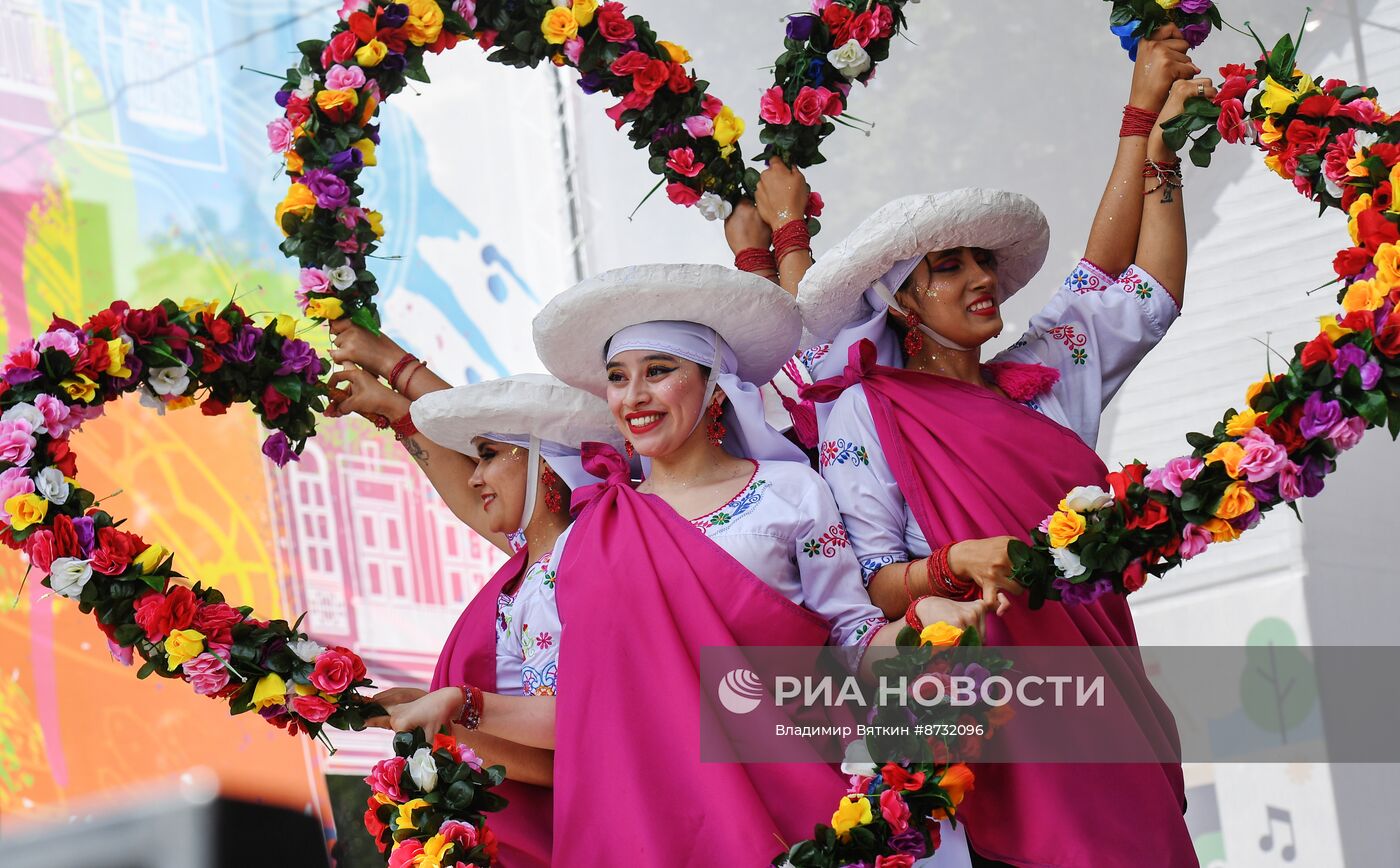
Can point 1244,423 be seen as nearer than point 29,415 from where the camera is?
Yes

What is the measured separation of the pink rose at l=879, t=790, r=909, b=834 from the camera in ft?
8.04

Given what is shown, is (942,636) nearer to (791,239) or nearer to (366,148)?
(791,239)

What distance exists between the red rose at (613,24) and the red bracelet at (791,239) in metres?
0.57

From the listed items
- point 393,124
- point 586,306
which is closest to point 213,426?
point 393,124

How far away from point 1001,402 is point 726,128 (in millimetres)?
1022

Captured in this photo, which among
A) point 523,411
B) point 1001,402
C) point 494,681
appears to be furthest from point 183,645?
point 1001,402

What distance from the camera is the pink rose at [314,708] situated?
2.82 metres

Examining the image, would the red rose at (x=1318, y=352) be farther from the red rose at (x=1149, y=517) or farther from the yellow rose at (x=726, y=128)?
the yellow rose at (x=726, y=128)

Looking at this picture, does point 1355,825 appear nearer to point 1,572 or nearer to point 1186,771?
point 1186,771

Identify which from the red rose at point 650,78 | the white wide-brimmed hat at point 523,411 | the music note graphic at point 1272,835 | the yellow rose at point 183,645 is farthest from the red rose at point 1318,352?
the music note graphic at point 1272,835

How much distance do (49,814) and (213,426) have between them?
144cm

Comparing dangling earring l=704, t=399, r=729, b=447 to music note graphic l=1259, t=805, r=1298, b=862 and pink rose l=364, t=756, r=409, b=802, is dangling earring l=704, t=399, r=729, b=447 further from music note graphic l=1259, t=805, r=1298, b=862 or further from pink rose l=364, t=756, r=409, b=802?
music note graphic l=1259, t=805, r=1298, b=862

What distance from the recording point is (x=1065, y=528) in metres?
2.47

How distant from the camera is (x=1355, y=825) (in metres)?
4.75
